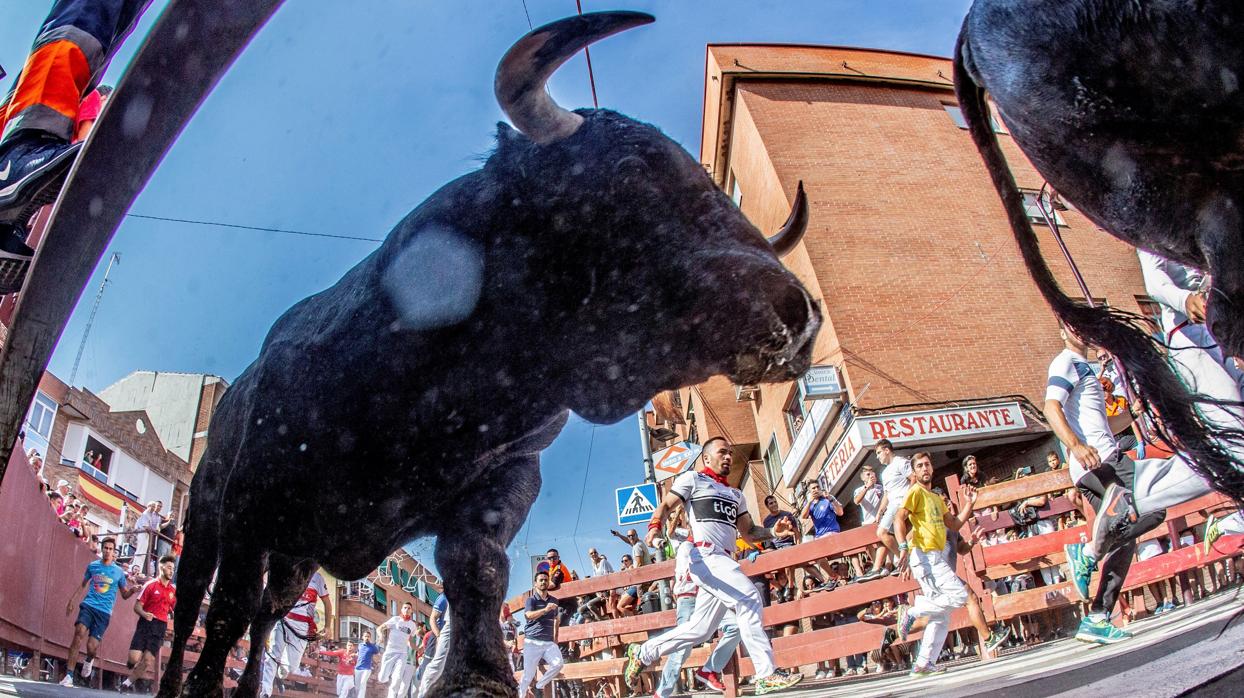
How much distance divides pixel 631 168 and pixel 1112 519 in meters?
3.50

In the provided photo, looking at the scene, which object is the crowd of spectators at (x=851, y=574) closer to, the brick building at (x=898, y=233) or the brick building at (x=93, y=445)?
the brick building at (x=898, y=233)

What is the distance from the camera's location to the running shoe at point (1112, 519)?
12.3 feet

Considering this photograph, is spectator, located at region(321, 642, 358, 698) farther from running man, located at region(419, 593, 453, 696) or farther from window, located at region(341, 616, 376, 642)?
running man, located at region(419, 593, 453, 696)

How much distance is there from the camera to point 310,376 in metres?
1.83

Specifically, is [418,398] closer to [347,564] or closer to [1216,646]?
[347,564]

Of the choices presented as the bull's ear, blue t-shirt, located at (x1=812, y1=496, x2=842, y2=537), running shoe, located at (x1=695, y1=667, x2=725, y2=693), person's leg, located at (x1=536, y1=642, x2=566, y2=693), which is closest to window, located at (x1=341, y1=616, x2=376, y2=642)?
the bull's ear

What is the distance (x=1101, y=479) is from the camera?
12.2 feet

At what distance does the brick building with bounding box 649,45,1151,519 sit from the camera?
6.26 ft

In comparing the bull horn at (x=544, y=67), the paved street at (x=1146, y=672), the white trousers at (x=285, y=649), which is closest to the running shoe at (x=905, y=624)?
the paved street at (x=1146, y=672)

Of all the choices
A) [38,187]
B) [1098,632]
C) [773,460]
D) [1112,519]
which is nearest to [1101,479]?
[1112,519]

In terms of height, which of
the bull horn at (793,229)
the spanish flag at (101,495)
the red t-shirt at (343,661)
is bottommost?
the red t-shirt at (343,661)

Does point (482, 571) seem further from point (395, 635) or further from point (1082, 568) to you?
point (1082, 568)

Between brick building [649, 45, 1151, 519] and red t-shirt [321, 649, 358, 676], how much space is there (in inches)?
46.7

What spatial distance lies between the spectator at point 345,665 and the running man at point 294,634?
0.37ft
